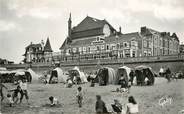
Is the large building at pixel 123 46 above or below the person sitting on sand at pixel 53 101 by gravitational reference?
above

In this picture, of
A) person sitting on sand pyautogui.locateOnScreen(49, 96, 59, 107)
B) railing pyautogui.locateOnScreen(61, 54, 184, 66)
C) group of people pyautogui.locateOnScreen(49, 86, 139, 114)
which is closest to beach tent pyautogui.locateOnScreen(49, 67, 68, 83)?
railing pyautogui.locateOnScreen(61, 54, 184, 66)

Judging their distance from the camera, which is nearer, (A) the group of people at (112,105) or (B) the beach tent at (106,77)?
(A) the group of people at (112,105)

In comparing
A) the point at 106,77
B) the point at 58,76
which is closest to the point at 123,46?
the point at 58,76

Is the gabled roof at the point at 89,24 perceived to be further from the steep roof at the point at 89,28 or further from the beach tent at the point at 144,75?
the beach tent at the point at 144,75

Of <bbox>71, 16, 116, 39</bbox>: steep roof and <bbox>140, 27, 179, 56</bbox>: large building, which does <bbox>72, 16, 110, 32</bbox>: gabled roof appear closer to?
<bbox>71, 16, 116, 39</bbox>: steep roof

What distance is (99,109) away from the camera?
608cm

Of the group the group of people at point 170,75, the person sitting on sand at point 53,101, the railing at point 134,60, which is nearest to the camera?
the person sitting on sand at point 53,101

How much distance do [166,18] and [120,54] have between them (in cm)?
1583

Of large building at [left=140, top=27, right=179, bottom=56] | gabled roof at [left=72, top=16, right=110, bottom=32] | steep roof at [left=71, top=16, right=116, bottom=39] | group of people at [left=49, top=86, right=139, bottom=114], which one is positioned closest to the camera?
group of people at [left=49, top=86, right=139, bottom=114]

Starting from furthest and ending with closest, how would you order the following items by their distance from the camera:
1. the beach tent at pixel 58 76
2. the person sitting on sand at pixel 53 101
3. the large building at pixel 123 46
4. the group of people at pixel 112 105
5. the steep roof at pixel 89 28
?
the steep roof at pixel 89 28 → the large building at pixel 123 46 → the beach tent at pixel 58 76 → the person sitting on sand at pixel 53 101 → the group of people at pixel 112 105

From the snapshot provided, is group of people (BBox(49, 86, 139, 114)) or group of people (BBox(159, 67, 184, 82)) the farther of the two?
group of people (BBox(159, 67, 184, 82))

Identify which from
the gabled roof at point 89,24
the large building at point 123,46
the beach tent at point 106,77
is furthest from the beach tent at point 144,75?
the gabled roof at point 89,24

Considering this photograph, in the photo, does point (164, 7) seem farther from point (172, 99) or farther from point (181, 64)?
point (181, 64)

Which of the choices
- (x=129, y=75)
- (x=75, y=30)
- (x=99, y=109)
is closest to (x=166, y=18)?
(x=99, y=109)
